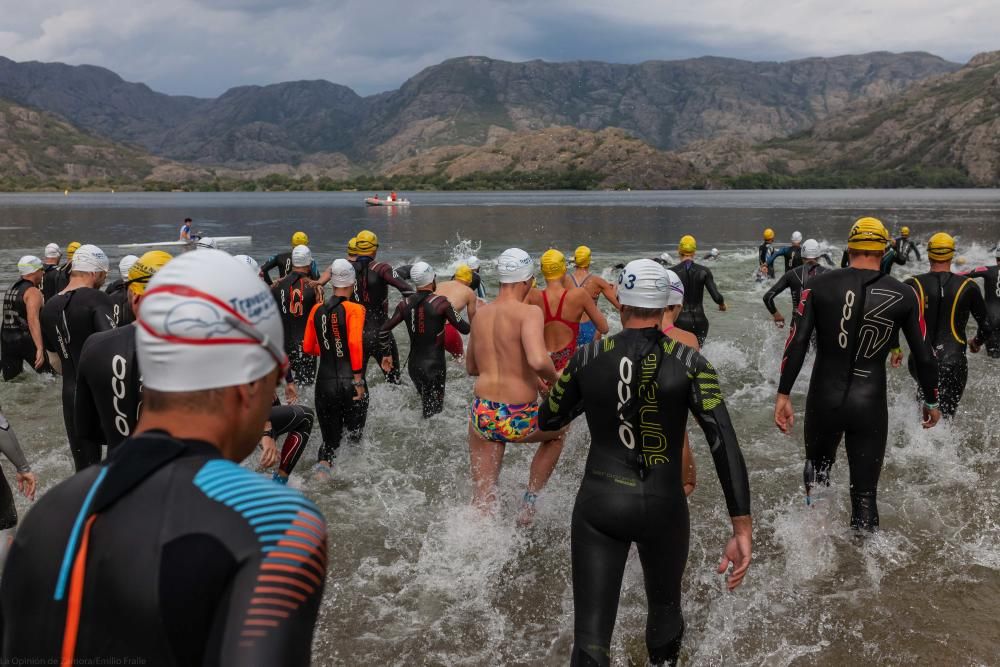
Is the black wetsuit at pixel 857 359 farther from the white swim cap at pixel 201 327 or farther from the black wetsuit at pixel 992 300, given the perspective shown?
the black wetsuit at pixel 992 300

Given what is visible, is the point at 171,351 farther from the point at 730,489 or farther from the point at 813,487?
the point at 813,487

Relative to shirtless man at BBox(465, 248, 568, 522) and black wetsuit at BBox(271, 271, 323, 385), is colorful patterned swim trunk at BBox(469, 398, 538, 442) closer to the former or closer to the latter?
shirtless man at BBox(465, 248, 568, 522)

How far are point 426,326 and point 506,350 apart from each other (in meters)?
3.32

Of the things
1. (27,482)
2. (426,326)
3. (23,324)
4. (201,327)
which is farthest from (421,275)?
(201,327)

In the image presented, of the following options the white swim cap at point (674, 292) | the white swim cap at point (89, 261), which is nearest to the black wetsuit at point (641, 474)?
the white swim cap at point (674, 292)

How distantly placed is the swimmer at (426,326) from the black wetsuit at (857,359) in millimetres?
4042

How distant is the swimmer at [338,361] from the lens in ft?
23.7

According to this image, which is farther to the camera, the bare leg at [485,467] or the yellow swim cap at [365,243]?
the yellow swim cap at [365,243]

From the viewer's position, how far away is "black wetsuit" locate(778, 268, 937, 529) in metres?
5.03

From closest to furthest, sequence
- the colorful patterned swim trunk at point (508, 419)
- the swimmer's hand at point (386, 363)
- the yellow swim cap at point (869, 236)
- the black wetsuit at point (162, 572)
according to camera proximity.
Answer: the black wetsuit at point (162, 572) → the yellow swim cap at point (869, 236) → the colorful patterned swim trunk at point (508, 419) → the swimmer's hand at point (386, 363)

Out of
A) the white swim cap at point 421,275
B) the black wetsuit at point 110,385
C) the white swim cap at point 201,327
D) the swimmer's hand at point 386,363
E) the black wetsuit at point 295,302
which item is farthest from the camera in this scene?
the black wetsuit at point 295,302

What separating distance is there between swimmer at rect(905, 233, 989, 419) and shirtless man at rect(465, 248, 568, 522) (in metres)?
4.51

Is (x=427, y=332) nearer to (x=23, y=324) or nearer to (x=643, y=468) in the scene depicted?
(x=643, y=468)

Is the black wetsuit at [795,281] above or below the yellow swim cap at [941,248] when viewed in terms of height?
below
